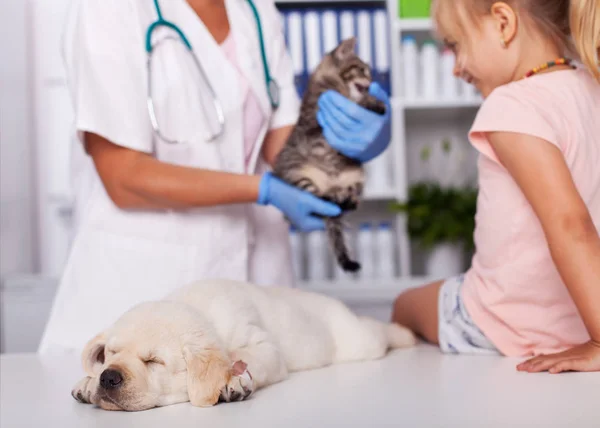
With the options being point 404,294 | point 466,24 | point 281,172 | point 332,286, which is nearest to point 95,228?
point 281,172

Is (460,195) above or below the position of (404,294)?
above

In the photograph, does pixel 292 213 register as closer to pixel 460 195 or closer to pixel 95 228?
pixel 95 228

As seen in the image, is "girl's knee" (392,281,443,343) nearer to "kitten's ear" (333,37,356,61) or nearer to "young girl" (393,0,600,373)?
"young girl" (393,0,600,373)

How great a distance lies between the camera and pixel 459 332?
1130 mm

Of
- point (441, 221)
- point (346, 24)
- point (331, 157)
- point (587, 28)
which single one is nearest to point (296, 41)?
point (346, 24)

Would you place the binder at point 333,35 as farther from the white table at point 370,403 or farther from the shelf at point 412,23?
the white table at point 370,403

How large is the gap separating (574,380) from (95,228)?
0.86 metres

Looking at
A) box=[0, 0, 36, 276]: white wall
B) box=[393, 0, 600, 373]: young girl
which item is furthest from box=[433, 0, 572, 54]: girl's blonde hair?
box=[0, 0, 36, 276]: white wall

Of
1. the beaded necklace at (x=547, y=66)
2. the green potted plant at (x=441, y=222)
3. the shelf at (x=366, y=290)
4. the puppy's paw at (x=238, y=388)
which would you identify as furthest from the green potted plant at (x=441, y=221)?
the puppy's paw at (x=238, y=388)

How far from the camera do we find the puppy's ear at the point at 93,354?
0.79 m

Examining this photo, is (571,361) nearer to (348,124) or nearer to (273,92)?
(348,124)

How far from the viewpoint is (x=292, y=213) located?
117 centimetres

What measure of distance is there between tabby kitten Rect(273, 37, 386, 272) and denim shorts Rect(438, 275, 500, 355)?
185 mm

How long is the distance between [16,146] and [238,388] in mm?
2024
